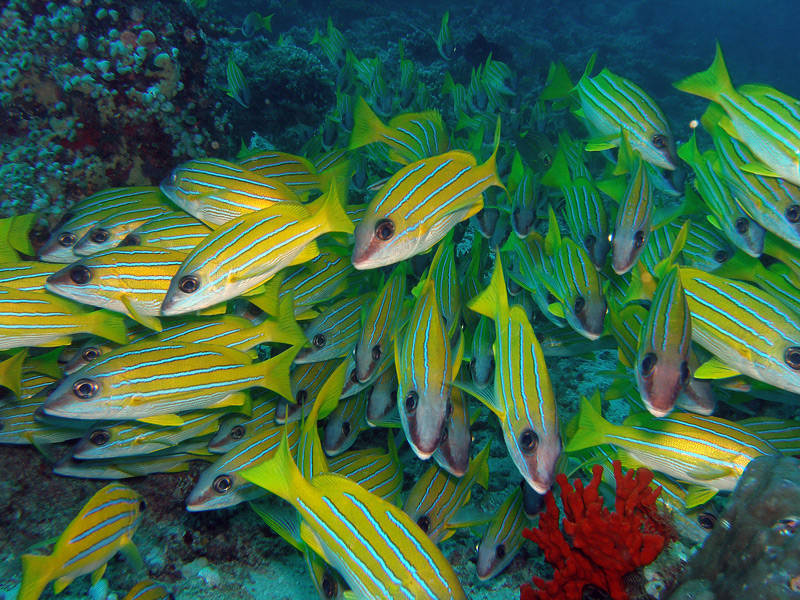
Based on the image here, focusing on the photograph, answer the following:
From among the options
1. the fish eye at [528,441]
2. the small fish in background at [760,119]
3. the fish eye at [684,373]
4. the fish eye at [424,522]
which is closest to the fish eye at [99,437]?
the fish eye at [424,522]

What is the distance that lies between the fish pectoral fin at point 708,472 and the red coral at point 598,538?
0.38 meters

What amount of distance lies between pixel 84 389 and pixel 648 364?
316 centimetres

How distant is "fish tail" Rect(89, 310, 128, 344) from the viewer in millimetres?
2980

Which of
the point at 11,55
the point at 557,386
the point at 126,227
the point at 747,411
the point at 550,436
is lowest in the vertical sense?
the point at 557,386

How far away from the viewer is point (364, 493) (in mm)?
2080

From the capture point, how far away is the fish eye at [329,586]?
8.11ft

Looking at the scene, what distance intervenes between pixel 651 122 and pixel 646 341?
2.45 meters

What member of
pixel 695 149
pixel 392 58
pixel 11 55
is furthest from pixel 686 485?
pixel 392 58

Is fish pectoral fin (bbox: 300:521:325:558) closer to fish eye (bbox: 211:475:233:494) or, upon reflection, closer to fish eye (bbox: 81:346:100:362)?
fish eye (bbox: 211:475:233:494)

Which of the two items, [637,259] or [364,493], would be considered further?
[637,259]

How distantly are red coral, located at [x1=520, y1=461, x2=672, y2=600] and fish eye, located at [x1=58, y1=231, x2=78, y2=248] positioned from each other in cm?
381

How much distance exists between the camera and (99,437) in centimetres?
304

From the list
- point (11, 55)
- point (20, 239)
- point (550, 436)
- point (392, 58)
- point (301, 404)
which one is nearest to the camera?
point (550, 436)

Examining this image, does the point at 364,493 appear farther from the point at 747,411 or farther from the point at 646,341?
the point at 747,411
